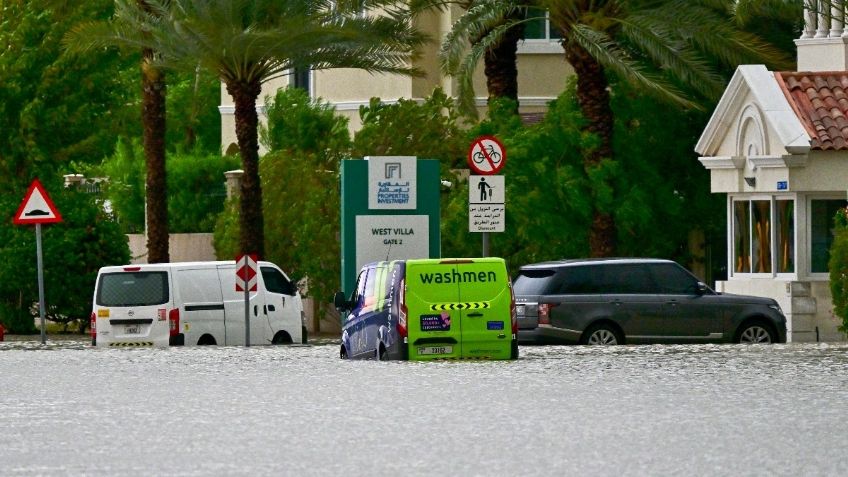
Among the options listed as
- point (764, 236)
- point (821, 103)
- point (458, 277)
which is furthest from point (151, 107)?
point (458, 277)

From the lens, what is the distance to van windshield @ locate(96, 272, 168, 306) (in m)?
35.9

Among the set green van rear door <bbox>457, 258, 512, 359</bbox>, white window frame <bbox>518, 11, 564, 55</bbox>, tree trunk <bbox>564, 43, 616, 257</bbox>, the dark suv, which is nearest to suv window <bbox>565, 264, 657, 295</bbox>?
the dark suv

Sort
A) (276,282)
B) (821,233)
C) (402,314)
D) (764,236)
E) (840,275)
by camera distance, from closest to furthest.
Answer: (402,314) → (840,275) → (276,282) → (821,233) → (764,236)

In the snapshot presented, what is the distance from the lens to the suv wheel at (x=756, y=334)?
33.8m

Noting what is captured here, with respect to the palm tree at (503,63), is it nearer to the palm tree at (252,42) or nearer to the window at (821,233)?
the palm tree at (252,42)

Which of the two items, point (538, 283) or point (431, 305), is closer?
point (431, 305)

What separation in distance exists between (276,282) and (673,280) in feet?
25.5

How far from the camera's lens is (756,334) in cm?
3384

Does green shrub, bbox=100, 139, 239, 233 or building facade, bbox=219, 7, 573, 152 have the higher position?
building facade, bbox=219, 7, 573, 152

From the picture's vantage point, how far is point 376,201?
37.2 metres

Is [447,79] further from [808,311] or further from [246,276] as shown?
[246,276]

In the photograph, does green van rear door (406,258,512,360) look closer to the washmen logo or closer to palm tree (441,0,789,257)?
the washmen logo

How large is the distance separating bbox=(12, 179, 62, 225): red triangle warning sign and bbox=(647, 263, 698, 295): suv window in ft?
34.7

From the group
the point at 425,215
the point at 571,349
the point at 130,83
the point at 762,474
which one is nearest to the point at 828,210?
the point at 425,215
